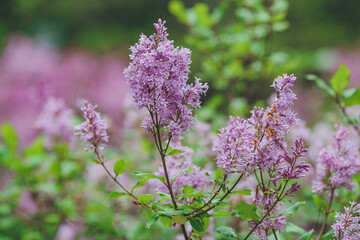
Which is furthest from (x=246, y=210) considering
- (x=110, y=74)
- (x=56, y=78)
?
(x=110, y=74)

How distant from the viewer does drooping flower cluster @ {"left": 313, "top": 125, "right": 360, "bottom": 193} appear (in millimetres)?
1206

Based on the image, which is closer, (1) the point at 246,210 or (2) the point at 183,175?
(1) the point at 246,210

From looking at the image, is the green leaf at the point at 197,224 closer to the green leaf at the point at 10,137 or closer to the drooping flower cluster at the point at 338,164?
the drooping flower cluster at the point at 338,164

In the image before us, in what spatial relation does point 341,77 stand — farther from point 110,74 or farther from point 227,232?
point 110,74

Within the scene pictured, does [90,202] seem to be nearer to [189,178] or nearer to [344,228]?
[189,178]

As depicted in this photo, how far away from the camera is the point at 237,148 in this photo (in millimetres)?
988

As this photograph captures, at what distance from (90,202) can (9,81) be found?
529cm

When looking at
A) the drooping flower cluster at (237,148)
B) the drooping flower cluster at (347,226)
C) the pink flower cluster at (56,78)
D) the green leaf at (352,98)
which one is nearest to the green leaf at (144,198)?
the drooping flower cluster at (237,148)

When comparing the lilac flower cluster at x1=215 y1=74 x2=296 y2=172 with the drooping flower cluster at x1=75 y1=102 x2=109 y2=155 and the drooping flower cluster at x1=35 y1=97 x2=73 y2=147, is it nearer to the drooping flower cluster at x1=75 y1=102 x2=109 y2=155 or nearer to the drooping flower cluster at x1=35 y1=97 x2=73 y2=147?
the drooping flower cluster at x1=75 y1=102 x2=109 y2=155

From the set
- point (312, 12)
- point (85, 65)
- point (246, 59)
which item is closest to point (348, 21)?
point (312, 12)

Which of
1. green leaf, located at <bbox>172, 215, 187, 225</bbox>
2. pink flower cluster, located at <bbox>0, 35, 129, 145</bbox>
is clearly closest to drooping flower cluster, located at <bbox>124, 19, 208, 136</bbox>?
green leaf, located at <bbox>172, 215, 187, 225</bbox>

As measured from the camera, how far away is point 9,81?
710 centimetres

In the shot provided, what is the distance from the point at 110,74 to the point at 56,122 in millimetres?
5569

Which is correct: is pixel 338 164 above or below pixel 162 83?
below
